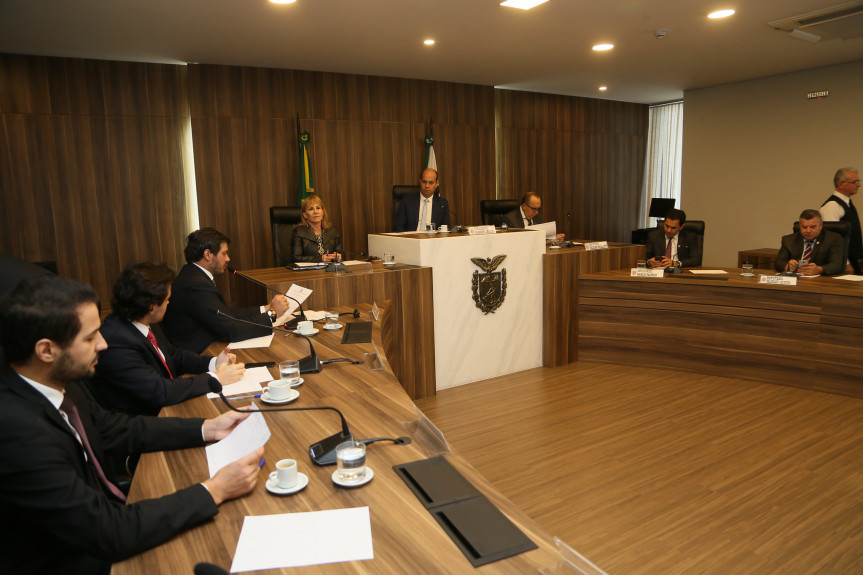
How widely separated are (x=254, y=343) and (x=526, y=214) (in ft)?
12.2

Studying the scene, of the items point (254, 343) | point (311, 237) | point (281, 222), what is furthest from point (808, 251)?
point (281, 222)

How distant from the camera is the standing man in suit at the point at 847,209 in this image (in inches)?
195

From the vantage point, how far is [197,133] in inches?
224

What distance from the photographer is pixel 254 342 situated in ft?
9.20

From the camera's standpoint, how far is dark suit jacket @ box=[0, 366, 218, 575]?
1.14 meters

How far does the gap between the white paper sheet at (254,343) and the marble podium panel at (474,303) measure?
1434mm

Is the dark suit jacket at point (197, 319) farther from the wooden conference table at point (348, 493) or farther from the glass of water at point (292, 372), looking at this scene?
the wooden conference table at point (348, 493)

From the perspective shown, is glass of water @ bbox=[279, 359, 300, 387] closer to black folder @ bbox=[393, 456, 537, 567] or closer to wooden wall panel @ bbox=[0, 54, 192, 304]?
black folder @ bbox=[393, 456, 537, 567]

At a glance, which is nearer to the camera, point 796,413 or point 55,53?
point 796,413

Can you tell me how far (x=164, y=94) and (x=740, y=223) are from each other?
7.05 meters

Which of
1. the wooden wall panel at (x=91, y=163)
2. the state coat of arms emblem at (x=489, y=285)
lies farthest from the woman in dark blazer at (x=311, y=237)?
the wooden wall panel at (x=91, y=163)

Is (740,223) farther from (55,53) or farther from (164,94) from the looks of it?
(55,53)

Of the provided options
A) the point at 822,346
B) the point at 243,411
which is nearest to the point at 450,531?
the point at 243,411

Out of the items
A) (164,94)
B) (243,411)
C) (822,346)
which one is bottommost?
(822,346)
